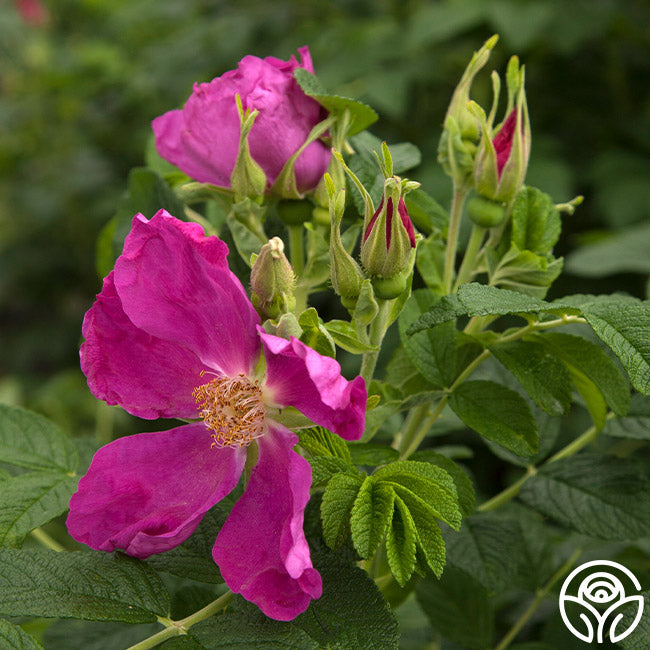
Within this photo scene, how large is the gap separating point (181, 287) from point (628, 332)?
381 millimetres

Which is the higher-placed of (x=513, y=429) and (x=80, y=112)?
(x=513, y=429)

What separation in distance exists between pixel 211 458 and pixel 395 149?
42 centimetres

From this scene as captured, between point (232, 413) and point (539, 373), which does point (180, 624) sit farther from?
point (539, 373)

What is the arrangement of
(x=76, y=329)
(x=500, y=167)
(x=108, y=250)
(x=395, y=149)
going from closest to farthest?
(x=500, y=167) < (x=395, y=149) < (x=108, y=250) < (x=76, y=329)

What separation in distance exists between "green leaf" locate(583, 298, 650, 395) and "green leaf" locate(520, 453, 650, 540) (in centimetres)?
24

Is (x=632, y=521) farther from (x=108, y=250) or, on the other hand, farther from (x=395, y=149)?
(x=108, y=250)

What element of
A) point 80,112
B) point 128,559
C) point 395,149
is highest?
point 395,149

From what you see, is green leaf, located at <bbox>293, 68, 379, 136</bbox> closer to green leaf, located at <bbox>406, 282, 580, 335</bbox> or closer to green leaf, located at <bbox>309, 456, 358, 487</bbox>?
green leaf, located at <bbox>406, 282, 580, 335</bbox>

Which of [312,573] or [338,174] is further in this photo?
[338,174]

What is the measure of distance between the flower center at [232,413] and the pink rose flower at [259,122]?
0.24 metres

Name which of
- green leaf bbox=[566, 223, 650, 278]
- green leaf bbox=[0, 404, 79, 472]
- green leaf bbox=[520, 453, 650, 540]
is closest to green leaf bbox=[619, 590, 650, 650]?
green leaf bbox=[520, 453, 650, 540]

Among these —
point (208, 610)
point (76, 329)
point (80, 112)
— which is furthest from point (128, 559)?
point (80, 112)

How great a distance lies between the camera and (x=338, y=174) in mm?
854

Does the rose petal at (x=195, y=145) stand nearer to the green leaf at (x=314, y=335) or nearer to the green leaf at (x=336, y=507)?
the green leaf at (x=314, y=335)
